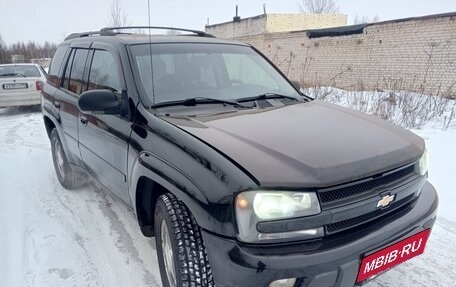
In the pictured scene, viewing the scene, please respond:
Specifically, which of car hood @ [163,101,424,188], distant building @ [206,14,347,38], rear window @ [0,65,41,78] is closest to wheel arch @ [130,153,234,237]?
car hood @ [163,101,424,188]

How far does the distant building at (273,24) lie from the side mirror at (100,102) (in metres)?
22.3

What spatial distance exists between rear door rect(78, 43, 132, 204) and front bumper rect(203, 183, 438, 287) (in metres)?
1.18

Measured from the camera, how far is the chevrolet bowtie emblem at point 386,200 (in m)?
1.75

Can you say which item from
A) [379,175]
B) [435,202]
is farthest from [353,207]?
[435,202]

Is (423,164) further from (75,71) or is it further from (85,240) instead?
(75,71)

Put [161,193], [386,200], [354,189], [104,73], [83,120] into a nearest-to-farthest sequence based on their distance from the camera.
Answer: [354,189] < [386,200] < [161,193] < [104,73] < [83,120]

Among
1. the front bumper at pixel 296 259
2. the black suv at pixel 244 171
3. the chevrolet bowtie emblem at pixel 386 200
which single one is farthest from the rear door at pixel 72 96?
the chevrolet bowtie emblem at pixel 386 200

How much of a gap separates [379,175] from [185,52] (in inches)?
70.9

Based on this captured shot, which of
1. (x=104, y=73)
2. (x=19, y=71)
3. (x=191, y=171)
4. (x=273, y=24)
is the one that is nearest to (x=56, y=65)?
(x=104, y=73)

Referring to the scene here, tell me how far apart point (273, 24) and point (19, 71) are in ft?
60.6

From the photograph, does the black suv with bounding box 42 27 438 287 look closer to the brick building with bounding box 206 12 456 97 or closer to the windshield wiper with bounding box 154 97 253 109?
the windshield wiper with bounding box 154 97 253 109

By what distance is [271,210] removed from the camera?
5.10ft

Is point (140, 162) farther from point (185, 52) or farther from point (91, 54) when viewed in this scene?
point (91, 54)

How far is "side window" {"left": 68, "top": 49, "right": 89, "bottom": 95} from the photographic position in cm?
333
